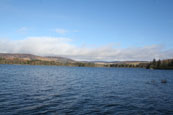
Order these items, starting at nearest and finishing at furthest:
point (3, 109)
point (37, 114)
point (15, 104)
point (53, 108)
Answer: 1. point (37, 114)
2. point (3, 109)
3. point (53, 108)
4. point (15, 104)

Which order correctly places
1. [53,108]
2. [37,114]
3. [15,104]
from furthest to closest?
[15,104]
[53,108]
[37,114]

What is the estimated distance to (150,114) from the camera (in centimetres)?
1953

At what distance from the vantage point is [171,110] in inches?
850

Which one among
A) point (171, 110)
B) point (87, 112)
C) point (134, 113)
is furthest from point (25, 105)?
point (171, 110)

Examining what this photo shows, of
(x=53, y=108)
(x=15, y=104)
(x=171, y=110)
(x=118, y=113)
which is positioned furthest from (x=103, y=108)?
(x=15, y=104)

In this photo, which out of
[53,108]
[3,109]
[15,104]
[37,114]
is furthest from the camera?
[15,104]

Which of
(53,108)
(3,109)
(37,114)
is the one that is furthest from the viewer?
(53,108)

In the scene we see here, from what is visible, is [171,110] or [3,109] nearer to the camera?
[3,109]

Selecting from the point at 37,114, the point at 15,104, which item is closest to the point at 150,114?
the point at 37,114

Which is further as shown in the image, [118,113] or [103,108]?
[103,108]

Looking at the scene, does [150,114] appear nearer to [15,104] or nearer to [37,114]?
[37,114]

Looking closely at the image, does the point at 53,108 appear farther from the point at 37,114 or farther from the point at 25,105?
the point at 25,105

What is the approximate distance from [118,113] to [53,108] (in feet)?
29.0

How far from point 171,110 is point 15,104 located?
2304 centimetres
